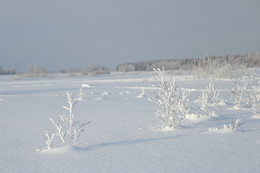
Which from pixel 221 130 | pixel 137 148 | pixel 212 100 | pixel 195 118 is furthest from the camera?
pixel 212 100

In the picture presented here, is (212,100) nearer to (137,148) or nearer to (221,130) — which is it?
(221,130)

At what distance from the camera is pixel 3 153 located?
4559 millimetres

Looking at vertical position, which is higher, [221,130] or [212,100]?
[212,100]

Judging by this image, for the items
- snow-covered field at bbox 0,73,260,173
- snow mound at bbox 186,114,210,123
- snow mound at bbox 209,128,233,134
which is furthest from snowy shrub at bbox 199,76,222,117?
snow mound at bbox 209,128,233,134

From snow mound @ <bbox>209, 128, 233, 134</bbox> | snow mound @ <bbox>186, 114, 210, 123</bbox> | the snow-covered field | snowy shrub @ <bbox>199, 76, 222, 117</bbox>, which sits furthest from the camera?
snowy shrub @ <bbox>199, 76, 222, 117</bbox>

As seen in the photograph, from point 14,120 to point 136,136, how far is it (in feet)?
12.1

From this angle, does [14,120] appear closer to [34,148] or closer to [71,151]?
[34,148]

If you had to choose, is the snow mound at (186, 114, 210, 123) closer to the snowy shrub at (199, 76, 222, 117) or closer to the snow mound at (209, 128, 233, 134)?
the snowy shrub at (199, 76, 222, 117)

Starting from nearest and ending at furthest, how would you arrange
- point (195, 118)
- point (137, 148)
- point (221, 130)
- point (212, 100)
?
point (137, 148) → point (221, 130) → point (195, 118) → point (212, 100)

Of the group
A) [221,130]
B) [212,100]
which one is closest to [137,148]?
[221,130]

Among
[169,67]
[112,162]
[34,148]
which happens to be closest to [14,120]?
[34,148]

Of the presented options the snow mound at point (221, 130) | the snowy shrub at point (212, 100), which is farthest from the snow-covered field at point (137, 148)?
the snowy shrub at point (212, 100)

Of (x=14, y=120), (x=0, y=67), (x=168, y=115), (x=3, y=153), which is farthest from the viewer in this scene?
(x=0, y=67)

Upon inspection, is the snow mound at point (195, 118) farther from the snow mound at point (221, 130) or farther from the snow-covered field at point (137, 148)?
the snow mound at point (221, 130)
